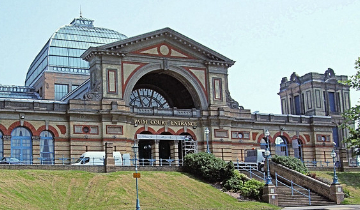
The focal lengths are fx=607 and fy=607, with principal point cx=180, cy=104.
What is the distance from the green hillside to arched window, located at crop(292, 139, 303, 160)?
2568 centimetres

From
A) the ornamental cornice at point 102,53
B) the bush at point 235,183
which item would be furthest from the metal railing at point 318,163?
the ornamental cornice at point 102,53

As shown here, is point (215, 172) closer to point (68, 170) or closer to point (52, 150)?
point (68, 170)

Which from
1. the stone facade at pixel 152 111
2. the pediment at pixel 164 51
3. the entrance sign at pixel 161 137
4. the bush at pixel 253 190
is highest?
the pediment at pixel 164 51

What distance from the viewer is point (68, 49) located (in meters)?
82.4

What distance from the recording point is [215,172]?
5262 cm

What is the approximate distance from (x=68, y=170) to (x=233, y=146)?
23.6 metres

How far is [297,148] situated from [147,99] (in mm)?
19559

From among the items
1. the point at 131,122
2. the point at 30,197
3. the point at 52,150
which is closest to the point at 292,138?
the point at 131,122

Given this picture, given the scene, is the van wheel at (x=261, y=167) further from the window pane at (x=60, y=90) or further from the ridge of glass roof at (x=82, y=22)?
the ridge of glass roof at (x=82, y=22)

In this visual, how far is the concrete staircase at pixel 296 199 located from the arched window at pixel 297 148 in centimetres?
2147

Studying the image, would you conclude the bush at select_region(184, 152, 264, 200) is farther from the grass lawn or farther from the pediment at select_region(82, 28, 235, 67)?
the pediment at select_region(82, 28, 235, 67)

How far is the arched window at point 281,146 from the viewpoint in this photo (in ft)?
241

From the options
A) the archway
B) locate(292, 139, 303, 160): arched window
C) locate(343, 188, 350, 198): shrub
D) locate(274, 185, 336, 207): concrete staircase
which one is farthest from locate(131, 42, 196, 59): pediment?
locate(343, 188, 350, 198): shrub

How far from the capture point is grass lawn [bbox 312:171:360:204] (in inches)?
2136
